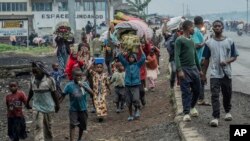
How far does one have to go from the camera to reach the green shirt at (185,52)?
947cm

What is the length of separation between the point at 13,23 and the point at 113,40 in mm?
24673

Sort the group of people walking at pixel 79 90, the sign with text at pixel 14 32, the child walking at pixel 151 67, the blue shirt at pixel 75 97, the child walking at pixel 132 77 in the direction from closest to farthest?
the group of people walking at pixel 79 90, the blue shirt at pixel 75 97, the child walking at pixel 132 77, the child walking at pixel 151 67, the sign with text at pixel 14 32

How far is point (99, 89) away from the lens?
12.4 metres

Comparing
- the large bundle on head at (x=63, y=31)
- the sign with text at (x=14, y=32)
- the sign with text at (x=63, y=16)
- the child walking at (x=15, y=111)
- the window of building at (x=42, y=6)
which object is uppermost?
the window of building at (x=42, y=6)

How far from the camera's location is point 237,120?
960 centimetres

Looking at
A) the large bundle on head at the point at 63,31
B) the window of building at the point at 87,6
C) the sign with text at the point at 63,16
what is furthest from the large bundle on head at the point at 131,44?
the window of building at the point at 87,6

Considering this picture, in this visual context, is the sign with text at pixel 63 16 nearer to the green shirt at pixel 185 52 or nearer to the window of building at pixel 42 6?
the window of building at pixel 42 6

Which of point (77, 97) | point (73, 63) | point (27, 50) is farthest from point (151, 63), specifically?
point (27, 50)

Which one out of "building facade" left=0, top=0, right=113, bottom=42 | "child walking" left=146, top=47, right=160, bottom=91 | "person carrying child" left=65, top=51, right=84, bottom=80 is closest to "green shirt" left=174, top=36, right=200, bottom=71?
"person carrying child" left=65, top=51, right=84, bottom=80

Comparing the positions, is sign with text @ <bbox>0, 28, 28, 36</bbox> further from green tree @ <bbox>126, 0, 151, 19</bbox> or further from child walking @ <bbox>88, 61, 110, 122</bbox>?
child walking @ <bbox>88, 61, 110, 122</bbox>

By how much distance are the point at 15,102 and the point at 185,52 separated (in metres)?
3.16

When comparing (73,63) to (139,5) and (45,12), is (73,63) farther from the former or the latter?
(45,12)

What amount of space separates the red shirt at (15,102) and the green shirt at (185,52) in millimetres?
2888

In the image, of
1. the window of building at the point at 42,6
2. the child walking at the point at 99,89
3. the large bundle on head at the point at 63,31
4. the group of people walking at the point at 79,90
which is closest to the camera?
the group of people walking at the point at 79,90
